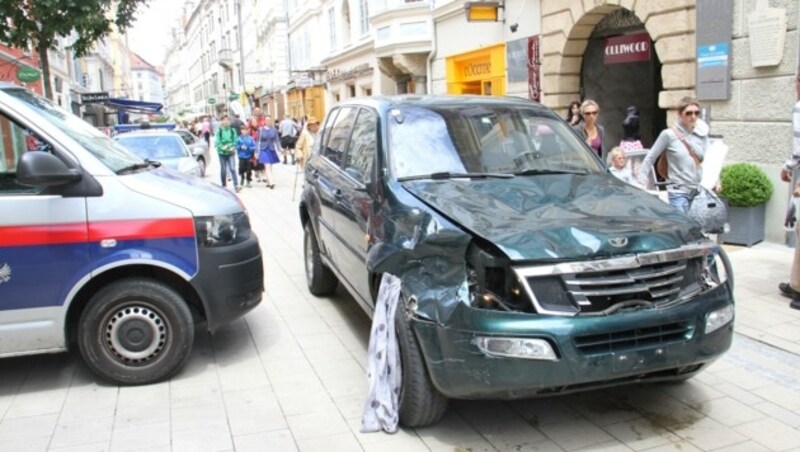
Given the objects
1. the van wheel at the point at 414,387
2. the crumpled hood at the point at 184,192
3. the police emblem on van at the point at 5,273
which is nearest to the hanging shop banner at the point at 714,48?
the crumpled hood at the point at 184,192

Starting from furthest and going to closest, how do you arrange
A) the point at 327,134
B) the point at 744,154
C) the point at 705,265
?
the point at 744,154 < the point at 327,134 < the point at 705,265

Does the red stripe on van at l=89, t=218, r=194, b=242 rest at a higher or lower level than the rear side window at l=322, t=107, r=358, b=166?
lower

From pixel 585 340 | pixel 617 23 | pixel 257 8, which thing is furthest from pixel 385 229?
pixel 257 8

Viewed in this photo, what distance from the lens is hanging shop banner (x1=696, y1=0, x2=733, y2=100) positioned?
28.1 ft

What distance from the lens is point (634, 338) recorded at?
11.1 ft

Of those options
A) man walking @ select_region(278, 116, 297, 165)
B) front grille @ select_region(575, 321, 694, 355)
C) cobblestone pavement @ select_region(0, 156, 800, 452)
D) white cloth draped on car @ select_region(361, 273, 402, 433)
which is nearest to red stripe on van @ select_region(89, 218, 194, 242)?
cobblestone pavement @ select_region(0, 156, 800, 452)

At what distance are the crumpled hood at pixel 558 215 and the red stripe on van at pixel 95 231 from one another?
1592 millimetres

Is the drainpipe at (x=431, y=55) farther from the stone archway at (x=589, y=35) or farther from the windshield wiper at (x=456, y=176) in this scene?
the windshield wiper at (x=456, y=176)

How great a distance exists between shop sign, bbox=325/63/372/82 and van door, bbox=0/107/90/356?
20.4 metres

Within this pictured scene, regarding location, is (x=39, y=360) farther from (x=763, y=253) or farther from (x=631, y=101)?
(x=631, y=101)

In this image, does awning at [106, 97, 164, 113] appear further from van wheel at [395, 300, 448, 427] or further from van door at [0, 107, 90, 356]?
van wheel at [395, 300, 448, 427]

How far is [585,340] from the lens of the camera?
329cm

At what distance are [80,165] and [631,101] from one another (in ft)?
37.1

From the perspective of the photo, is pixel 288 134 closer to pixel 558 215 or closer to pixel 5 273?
pixel 5 273
